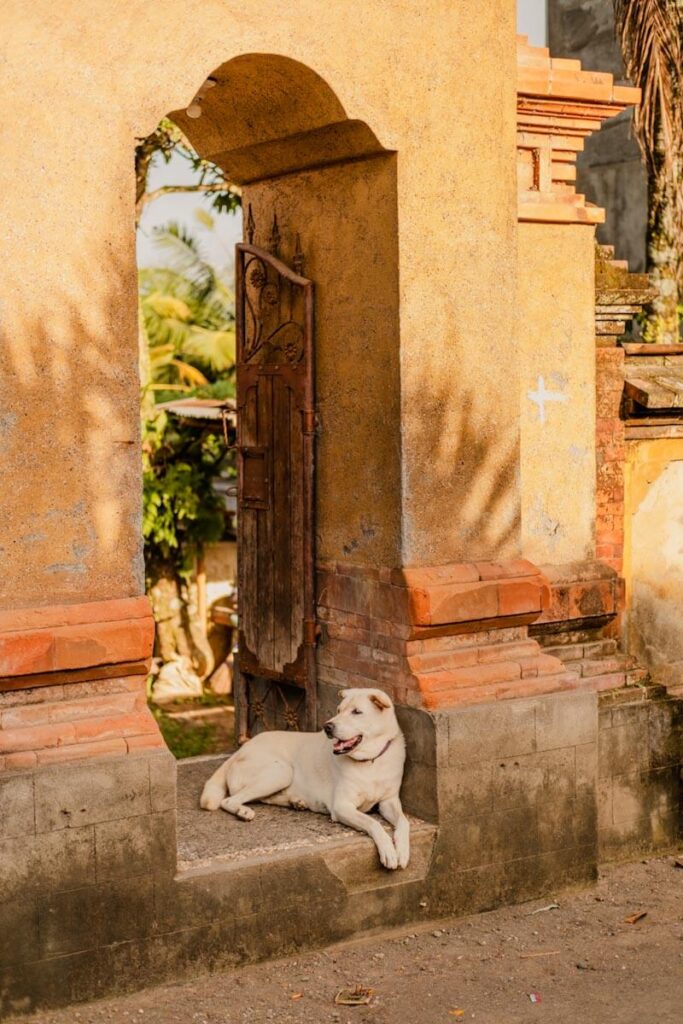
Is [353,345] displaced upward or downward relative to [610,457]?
upward

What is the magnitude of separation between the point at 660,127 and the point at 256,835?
7.03 meters

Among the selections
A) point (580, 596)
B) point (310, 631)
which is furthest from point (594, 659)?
point (310, 631)

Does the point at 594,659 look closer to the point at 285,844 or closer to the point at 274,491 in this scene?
the point at 274,491

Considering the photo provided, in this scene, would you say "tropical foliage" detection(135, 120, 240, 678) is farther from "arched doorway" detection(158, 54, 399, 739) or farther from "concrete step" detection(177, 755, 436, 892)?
"concrete step" detection(177, 755, 436, 892)

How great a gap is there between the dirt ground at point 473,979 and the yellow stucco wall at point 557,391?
1.95 meters

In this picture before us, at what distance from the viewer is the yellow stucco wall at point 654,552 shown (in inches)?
312

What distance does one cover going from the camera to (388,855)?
6223 millimetres

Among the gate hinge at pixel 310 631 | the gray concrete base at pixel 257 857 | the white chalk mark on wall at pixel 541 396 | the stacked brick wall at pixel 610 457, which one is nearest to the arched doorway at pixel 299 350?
the gate hinge at pixel 310 631

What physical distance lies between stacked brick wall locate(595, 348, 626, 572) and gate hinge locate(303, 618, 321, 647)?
1682mm

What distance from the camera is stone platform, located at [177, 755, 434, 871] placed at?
6086 millimetres

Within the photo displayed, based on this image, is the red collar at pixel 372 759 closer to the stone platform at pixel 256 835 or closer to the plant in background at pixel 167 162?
the stone platform at pixel 256 835

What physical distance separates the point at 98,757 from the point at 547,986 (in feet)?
6.94

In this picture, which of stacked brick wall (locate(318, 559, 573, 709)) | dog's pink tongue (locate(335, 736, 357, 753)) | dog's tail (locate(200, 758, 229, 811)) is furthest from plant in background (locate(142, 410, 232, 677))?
dog's pink tongue (locate(335, 736, 357, 753))

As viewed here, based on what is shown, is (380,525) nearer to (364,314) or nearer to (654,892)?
(364,314)
